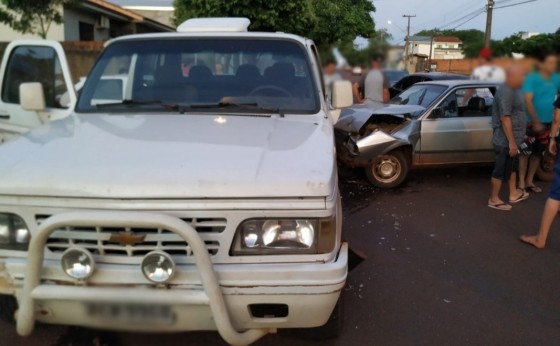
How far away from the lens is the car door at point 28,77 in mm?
5734

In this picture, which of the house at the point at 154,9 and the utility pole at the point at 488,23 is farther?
the house at the point at 154,9

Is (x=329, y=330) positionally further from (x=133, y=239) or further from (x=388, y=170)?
(x=388, y=170)

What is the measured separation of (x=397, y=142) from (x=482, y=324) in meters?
3.95

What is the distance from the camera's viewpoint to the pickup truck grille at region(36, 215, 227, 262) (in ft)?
8.21

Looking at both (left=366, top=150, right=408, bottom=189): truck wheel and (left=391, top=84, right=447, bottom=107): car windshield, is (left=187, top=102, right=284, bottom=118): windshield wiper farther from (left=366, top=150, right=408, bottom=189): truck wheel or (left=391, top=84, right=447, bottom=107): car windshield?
(left=391, top=84, right=447, bottom=107): car windshield

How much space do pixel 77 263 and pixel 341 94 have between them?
2.71 meters

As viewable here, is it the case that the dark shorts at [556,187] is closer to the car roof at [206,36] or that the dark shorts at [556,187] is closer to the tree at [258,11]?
the car roof at [206,36]

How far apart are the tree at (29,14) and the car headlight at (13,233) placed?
12.5m

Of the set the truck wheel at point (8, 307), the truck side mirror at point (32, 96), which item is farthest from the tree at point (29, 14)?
the truck wheel at point (8, 307)

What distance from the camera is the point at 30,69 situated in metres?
6.18

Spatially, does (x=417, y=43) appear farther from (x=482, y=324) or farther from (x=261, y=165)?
(x=261, y=165)

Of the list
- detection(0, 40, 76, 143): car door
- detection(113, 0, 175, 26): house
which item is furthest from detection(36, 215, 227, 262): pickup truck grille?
detection(113, 0, 175, 26): house

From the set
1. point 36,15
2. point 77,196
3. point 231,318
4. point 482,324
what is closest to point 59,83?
point 77,196

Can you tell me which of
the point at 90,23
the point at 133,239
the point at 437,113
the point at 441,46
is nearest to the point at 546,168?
the point at 437,113
